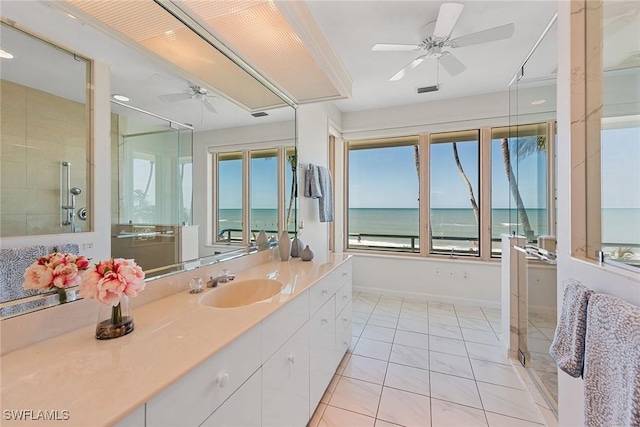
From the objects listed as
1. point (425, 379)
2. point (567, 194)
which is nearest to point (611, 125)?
point (567, 194)

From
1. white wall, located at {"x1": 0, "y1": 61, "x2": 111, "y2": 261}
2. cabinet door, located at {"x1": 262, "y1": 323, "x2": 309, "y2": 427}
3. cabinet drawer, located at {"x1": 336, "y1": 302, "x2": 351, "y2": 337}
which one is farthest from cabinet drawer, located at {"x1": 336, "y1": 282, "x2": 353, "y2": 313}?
white wall, located at {"x1": 0, "y1": 61, "x2": 111, "y2": 261}

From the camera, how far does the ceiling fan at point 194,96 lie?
4.75 feet

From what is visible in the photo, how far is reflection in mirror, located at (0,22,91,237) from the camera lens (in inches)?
32.4

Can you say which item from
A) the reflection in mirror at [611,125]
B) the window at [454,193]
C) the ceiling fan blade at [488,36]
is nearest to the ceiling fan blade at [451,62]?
the ceiling fan blade at [488,36]

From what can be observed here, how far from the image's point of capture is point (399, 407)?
1.65 metres

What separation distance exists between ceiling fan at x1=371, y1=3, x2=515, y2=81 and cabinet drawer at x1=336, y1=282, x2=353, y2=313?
1.90m

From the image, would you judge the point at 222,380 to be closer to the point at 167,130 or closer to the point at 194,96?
the point at 167,130

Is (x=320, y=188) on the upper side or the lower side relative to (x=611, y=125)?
lower

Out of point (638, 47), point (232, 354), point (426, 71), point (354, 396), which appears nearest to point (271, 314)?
point (232, 354)

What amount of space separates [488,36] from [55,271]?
106 inches

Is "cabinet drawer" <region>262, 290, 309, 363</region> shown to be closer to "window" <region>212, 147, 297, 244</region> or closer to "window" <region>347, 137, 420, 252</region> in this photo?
"window" <region>212, 147, 297, 244</region>

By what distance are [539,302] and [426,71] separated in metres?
2.30

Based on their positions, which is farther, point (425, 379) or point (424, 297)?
point (424, 297)

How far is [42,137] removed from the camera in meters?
0.89
